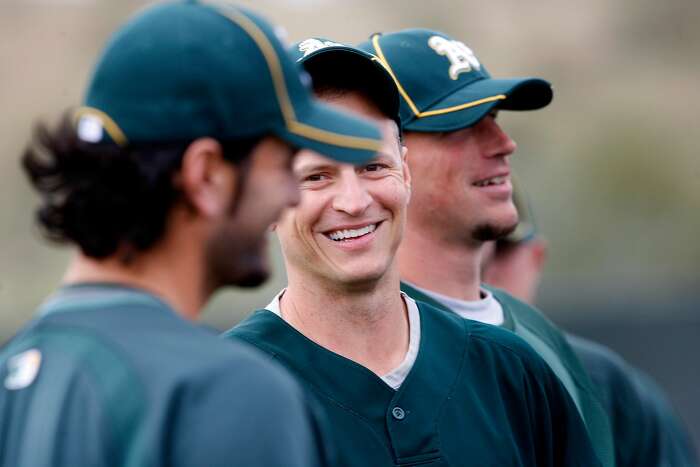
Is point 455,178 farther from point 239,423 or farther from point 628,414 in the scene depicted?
point 239,423

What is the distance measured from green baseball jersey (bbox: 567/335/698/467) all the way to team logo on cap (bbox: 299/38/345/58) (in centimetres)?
174

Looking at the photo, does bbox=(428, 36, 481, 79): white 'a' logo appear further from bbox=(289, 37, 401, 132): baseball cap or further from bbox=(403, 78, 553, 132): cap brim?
bbox=(289, 37, 401, 132): baseball cap

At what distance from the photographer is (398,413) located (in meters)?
3.19

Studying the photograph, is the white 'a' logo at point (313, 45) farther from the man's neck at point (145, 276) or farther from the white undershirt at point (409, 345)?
the man's neck at point (145, 276)

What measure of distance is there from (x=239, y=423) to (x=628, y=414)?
9.96 ft

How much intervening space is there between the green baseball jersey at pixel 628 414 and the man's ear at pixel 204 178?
2.68m

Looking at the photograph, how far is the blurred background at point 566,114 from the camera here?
776 inches

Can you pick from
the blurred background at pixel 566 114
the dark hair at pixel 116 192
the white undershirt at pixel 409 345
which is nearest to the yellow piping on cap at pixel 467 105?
the white undershirt at pixel 409 345

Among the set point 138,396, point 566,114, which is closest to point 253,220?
point 138,396

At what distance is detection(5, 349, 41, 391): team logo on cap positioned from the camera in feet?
7.24

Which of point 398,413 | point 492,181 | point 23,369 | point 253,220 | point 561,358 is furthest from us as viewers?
point 492,181

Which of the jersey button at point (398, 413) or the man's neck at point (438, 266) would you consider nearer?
the jersey button at point (398, 413)

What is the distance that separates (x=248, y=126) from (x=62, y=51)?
24081mm

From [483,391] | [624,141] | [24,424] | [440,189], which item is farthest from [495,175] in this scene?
[624,141]
